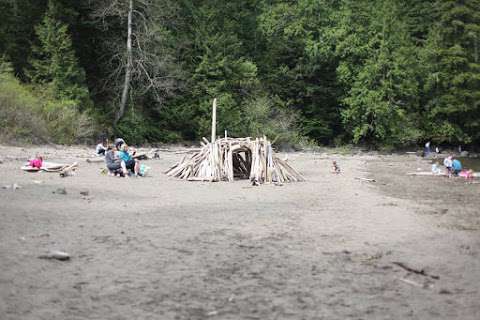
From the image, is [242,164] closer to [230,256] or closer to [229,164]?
[229,164]

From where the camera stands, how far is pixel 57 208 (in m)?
11.1

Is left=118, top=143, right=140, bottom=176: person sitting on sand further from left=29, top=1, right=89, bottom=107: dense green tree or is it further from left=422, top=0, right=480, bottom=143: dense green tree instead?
left=422, top=0, right=480, bottom=143: dense green tree

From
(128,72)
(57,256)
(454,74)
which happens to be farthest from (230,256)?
(454,74)

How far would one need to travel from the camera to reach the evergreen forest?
118ft

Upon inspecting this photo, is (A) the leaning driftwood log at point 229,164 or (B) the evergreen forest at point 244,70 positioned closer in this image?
(A) the leaning driftwood log at point 229,164

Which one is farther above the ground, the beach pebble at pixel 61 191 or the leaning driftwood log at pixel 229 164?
the leaning driftwood log at pixel 229 164

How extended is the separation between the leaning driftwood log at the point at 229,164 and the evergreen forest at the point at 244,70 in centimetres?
1302

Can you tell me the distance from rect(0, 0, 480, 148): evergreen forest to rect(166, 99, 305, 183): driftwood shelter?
42.8ft

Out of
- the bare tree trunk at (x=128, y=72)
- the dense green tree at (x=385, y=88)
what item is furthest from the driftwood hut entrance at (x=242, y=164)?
the dense green tree at (x=385, y=88)

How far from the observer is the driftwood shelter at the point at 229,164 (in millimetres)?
18891

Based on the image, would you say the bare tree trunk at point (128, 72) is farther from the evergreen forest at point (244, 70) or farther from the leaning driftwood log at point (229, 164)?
the leaning driftwood log at point (229, 164)

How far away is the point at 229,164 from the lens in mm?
19266

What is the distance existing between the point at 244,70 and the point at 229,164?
2618cm

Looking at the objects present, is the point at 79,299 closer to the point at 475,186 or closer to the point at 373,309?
the point at 373,309
